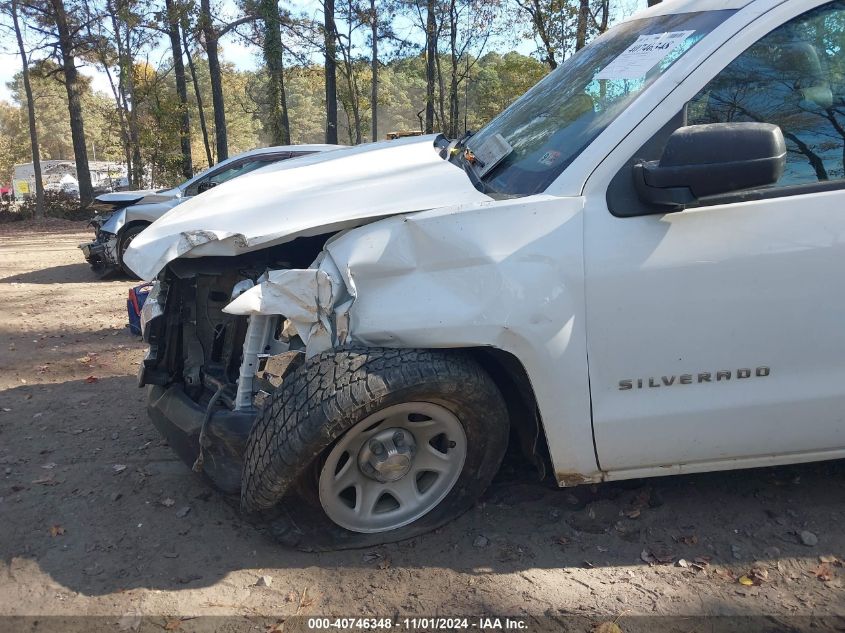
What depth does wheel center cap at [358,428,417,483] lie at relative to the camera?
100 inches

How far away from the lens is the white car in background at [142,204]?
8.66 metres

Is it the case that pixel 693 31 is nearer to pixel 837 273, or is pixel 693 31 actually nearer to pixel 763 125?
pixel 763 125

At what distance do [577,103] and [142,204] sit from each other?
762cm

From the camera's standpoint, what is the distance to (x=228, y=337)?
10.3ft

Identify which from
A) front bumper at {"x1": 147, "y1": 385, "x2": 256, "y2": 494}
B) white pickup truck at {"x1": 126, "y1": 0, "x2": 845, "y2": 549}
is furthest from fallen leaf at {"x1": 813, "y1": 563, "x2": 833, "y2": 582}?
front bumper at {"x1": 147, "y1": 385, "x2": 256, "y2": 494}

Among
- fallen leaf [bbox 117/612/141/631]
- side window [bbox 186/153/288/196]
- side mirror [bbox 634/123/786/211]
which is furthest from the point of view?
side window [bbox 186/153/288/196]

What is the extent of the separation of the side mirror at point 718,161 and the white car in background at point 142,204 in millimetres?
6805

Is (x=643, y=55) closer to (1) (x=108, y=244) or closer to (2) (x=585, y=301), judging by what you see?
(2) (x=585, y=301)

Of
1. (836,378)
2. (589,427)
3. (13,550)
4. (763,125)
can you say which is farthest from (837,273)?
(13,550)

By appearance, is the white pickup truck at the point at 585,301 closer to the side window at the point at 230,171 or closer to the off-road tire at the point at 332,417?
the off-road tire at the point at 332,417

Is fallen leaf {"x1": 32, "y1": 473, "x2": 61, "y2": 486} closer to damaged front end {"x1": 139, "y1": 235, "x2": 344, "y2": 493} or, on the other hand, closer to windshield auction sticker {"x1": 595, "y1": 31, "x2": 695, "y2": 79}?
damaged front end {"x1": 139, "y1": 235, "x2": 344, "y2": 493}

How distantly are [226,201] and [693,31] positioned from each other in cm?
202

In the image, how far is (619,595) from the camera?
2.38 metres

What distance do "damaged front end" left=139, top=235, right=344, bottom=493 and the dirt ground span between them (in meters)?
0.35
